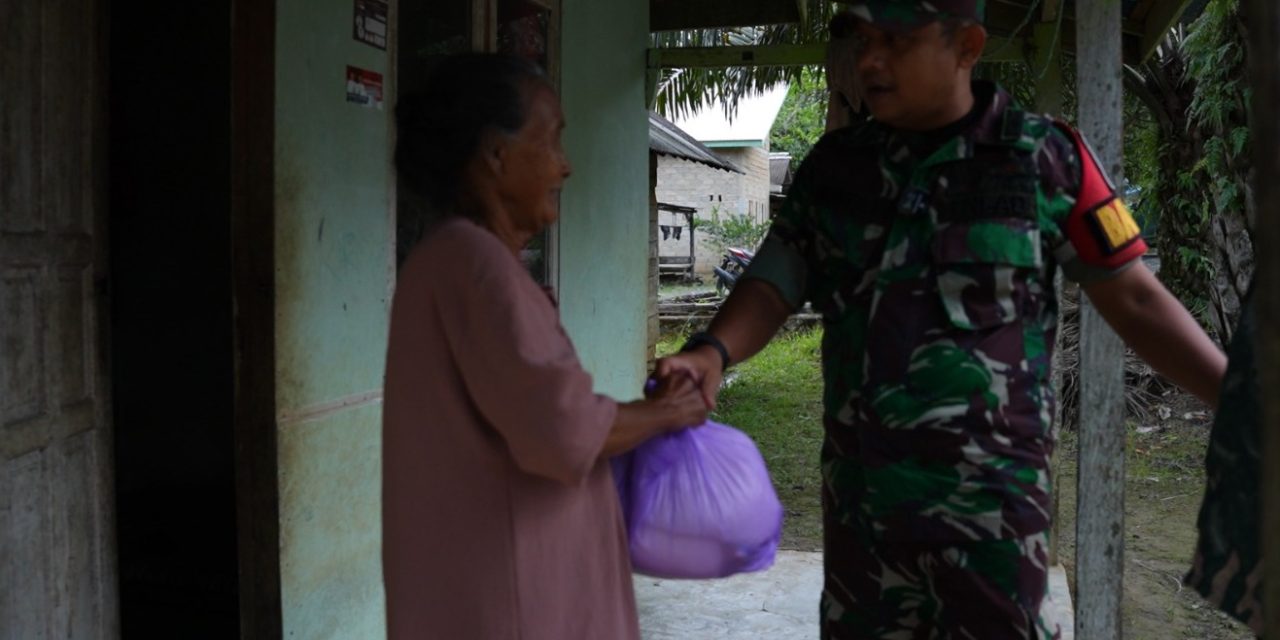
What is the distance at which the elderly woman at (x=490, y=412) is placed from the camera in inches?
63.3

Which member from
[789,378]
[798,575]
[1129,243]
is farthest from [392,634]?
[789,378]

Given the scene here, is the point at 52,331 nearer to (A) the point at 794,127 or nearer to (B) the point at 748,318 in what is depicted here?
(B) the point at 748,318

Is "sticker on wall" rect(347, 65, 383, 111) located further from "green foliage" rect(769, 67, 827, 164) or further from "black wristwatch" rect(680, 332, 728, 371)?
"green foliage" rect(769, 67, 827, 164)

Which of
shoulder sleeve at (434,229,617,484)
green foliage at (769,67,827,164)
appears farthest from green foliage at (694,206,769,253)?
shoulder sleeve at (434,229,617,484)

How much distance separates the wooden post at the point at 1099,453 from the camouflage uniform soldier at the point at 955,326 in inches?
55.5

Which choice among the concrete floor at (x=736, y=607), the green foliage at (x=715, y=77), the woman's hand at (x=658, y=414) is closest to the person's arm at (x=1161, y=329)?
the woman's hand at (x=658, y=414)

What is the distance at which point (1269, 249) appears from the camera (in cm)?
81

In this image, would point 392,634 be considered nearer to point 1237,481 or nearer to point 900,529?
point 900,529

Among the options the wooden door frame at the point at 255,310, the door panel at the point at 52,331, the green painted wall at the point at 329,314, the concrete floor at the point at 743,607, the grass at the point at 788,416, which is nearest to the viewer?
the door panel at the point at 52,331

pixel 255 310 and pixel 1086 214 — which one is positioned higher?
pixel 1086 214

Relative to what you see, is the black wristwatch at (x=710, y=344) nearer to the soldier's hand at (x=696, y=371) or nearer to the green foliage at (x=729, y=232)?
the soldier's hand at (x=696, y=371)

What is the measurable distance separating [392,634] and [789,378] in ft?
38.0

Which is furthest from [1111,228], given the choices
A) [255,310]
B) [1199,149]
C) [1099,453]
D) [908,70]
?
[1199,149]

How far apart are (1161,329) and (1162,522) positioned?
6.06 meters
